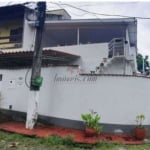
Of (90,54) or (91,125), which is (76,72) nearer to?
(91,125)

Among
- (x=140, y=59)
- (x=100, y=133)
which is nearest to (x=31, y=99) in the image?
(x=100, y=133)

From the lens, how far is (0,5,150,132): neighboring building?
37.7 feet

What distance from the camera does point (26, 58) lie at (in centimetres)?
1388

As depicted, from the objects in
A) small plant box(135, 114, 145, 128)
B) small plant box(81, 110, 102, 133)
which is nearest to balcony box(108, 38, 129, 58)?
small plant box(135, 114, 145, 128)

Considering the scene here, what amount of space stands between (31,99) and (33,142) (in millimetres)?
2186

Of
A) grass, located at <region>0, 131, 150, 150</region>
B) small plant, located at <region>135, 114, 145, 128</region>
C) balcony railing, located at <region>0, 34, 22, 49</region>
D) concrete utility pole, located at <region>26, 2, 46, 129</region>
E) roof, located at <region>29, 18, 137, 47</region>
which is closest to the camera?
grass, located at <region>0, 131, 150, 150</region>

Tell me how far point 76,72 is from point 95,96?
1161 millimetres

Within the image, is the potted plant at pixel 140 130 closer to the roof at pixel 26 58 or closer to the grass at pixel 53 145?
the grass at pixel 53 145

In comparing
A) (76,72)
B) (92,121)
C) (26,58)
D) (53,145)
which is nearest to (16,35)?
(26,58)

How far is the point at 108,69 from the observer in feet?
48.4

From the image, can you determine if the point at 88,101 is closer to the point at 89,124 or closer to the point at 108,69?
the point at 89,124

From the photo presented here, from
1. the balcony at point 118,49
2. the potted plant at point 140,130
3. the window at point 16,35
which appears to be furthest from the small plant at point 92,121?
the window at point 16,35

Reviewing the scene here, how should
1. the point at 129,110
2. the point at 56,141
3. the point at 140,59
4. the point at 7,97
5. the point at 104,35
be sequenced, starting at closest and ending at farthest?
the point at 56,141
the point at 129,110
the point at 7,97
the point at 104,35
the point at 140,59

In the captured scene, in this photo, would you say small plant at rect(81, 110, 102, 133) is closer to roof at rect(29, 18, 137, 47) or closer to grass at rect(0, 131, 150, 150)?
grass at rect(0, 131, 150, 150)
